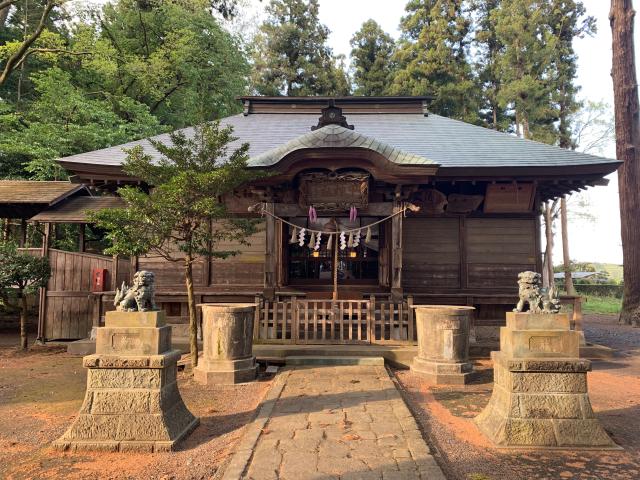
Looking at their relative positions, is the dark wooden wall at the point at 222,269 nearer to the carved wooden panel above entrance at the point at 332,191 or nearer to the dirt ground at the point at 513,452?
the carved wooden panel above entrance at the point at 332,191

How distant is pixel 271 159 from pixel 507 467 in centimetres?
736

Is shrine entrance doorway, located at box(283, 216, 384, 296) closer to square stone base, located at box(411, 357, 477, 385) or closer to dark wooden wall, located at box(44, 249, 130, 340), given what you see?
square stone base, located at box(411, 357, 477, 385)

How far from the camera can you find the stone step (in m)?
8.09

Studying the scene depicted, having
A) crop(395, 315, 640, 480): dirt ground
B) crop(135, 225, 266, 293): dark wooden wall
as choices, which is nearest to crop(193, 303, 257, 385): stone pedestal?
crop(395, 315, 640, 480): dirt ground

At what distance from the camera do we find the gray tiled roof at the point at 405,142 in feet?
31.1

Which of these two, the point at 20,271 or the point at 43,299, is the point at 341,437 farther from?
the point at 43,299

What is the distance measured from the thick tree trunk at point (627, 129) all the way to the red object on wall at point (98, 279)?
58.8ft

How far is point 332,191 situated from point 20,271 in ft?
25.8

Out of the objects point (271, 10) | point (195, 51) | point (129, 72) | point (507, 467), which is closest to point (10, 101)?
point (129, 72)

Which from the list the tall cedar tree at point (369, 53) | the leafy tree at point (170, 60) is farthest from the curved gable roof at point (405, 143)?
the tall cedar tree at point (369, 53)

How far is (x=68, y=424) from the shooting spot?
527 cm

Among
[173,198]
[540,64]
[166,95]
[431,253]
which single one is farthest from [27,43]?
[540,64]

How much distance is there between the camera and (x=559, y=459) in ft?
13.5

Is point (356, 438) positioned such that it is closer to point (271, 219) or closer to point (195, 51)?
point (271, 219)
